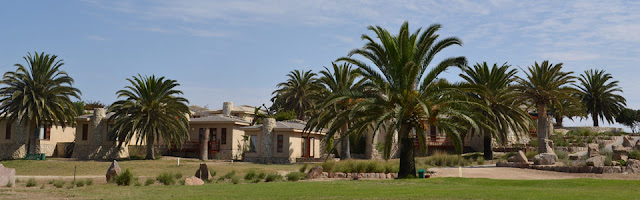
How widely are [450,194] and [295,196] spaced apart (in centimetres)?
449

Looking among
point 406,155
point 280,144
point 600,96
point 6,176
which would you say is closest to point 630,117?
point 600,96

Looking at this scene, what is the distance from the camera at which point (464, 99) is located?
2712cm

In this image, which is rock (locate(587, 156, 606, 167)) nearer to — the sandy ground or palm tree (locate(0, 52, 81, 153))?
the sandy ground

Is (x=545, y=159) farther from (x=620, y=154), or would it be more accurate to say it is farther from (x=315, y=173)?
(x=315, y=173)

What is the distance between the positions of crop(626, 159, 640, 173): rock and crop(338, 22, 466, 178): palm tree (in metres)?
9.92

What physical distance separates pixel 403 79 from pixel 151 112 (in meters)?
29.7

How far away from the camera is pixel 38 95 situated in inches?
2076

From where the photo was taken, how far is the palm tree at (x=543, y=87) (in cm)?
4381

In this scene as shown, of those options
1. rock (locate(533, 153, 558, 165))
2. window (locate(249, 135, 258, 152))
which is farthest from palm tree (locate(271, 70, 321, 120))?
rock (locate(533, 153, 558, 165))

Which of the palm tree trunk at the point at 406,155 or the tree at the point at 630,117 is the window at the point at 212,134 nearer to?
the palm tree trunk at the point at 406,155

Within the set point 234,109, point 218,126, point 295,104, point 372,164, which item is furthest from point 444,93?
point 234,109

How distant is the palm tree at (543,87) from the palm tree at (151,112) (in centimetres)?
2637

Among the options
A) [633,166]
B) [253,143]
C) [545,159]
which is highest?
[253,143]

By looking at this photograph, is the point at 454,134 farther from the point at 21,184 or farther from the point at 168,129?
the point at 168,129
